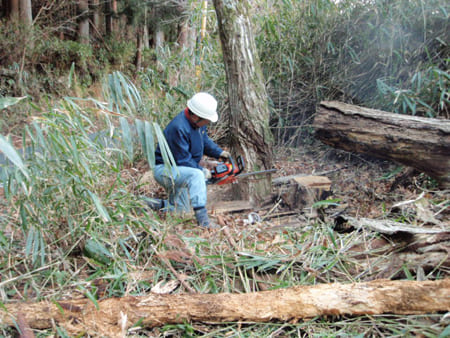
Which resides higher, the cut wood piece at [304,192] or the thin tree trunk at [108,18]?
the thin tree trunk at [108,18]

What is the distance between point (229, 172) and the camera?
11.7 feet

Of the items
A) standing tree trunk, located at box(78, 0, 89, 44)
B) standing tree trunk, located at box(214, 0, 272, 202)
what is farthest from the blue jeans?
standing tree trunk, located at box(78, 0, 89, 44)

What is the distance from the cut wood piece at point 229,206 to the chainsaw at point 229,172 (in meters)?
0.25

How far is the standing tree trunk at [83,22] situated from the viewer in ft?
29.2

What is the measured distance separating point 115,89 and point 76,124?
284 mm

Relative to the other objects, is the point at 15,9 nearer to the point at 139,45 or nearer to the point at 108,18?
the point at 108,18

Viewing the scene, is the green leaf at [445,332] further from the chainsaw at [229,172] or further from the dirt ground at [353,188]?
the chainsaw at [229,172]

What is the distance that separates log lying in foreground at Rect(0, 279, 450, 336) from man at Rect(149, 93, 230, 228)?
1563 mm

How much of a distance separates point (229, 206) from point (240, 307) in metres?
2.10

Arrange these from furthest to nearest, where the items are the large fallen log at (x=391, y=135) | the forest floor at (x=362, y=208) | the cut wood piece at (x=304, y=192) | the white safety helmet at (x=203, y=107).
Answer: the cut wood piece at (x=304, y=192)
the white safety helmet at (x=203, y=107)
the large fallen log at (x=391, y=135)
the forest floor at (x=362, y=208)

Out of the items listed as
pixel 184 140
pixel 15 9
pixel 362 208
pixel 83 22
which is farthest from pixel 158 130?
pixel 83 22

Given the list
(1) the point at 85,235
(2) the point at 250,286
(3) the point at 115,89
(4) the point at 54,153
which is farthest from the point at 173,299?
(3) the point at 115,89

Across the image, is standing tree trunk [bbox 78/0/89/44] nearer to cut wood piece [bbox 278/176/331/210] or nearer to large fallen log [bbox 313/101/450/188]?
cut wood piece [bbox 278/176/331/210]

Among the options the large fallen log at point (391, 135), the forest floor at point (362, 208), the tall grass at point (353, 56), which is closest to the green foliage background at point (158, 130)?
the tall grass at point (353, 56)
